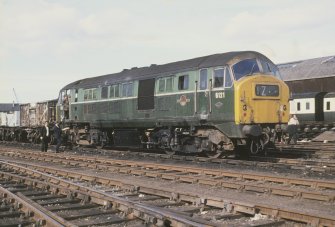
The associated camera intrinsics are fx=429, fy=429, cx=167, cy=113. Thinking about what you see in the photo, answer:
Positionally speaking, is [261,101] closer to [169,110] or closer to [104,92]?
[169,110]

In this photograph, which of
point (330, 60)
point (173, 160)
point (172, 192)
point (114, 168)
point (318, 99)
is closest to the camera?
point (172, 192)

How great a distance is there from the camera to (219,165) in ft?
45.9

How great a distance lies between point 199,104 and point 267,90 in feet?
7.92

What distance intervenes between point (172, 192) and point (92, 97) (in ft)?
47.0

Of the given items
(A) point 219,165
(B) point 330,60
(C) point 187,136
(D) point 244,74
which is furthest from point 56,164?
(B) point 330,60

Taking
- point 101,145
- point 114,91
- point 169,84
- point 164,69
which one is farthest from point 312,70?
point 169,84

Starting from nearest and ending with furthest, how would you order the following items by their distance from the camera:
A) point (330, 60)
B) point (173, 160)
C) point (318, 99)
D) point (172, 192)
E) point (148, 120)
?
point (172, 192) < point (173, 160) < point (148, 120) < point (318, 99) < point (330, 60)

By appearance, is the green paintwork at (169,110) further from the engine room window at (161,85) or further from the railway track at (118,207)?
the railway track at (118,207)

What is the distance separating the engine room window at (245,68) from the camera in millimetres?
14266

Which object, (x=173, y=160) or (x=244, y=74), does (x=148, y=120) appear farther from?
(x=244, y=74)

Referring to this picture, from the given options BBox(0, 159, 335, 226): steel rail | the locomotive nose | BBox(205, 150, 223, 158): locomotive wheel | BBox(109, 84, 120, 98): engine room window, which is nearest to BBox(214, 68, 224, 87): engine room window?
the locomotive nose

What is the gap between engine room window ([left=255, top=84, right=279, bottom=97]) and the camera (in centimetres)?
1424

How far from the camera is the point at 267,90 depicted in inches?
570

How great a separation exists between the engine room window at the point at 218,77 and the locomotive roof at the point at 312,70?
28873 millimetres
